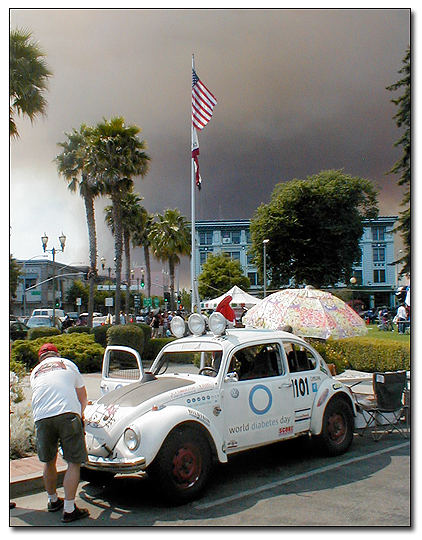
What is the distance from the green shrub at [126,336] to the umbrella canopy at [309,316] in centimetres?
1080

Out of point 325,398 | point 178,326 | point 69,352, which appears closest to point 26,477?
point 178,326

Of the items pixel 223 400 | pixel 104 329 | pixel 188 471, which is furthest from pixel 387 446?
pixel 104 329

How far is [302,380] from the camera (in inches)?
273

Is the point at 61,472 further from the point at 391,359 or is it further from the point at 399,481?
the point at 391,359

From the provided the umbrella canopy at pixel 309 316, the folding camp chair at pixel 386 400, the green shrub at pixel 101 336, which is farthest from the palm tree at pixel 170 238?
the folding camp chair at pixel 386 400

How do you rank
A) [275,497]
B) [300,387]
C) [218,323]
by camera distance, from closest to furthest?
1. [275,497]
2. [218,323]
3. [300,387]

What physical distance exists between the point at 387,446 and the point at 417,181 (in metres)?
4.47

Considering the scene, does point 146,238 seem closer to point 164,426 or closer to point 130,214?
point 130,214

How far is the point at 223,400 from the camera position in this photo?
5945 mm

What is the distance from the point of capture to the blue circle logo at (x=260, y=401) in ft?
20.4

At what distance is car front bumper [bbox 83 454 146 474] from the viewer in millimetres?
5059

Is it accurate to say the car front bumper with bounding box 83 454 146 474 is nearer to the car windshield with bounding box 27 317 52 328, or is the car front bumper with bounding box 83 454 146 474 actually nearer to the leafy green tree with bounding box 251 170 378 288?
the car windshield with bounding box 27 317 52 328

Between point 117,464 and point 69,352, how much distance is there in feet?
39.9

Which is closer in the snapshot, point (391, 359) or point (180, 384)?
point (180, 384)
